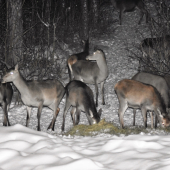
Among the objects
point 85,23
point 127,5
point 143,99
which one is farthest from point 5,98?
point 127,5

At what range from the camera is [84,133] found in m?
7.48

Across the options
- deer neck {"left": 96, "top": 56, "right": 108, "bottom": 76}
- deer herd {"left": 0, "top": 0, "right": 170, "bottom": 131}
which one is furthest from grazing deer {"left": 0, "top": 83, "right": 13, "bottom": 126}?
deer neck {"left": 96, "top": 56, "right": 108, "bottom": 76}

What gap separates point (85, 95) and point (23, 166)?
4682 mm

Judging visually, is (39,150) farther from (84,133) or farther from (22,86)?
(22,86)

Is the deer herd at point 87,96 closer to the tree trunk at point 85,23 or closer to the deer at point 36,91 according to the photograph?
the deer at point 36,91

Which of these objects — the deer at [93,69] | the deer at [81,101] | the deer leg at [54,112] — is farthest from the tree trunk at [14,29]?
the deer at [81,101]

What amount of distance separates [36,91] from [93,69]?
3450mm

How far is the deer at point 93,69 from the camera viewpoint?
12.1 meters

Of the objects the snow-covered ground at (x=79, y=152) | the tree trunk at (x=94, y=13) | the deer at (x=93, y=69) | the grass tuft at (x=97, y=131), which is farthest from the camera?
the tree trunk at (x=94, y=13)

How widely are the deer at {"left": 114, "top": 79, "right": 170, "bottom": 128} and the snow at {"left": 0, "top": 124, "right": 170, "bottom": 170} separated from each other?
2.93m

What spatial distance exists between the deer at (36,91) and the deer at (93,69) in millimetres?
2340

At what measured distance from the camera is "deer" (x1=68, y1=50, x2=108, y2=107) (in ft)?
39.6

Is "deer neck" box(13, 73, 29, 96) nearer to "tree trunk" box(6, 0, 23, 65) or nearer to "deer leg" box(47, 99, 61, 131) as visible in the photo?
"deer leg" box(47, 99, 61, 131)

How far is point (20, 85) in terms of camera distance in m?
9.16
